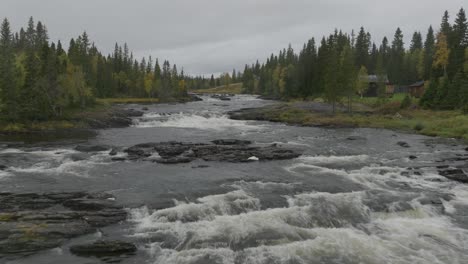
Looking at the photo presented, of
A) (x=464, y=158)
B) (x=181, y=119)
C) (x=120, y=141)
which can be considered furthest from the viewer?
(x=181, y=119)

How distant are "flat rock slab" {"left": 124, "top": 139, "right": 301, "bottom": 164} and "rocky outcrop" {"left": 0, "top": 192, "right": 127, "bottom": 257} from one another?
13.8m

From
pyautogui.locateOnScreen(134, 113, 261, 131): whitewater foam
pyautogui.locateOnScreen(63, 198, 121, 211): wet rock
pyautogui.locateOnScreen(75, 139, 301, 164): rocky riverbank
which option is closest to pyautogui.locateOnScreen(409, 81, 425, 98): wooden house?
pyautogui.locateOnScreen(134, 113, 261, 131): whitewater foam

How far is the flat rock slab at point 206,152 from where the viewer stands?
129 feet

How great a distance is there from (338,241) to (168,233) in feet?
27.4

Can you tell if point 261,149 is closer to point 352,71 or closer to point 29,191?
point 29,191

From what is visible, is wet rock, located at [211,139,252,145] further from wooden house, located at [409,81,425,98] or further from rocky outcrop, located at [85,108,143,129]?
wooden house, located at [409,81,425,98]

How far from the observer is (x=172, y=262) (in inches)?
666

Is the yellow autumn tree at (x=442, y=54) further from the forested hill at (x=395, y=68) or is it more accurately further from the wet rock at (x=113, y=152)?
the wet rock at (x=113, y=152)

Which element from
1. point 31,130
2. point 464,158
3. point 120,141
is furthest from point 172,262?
point 31,130

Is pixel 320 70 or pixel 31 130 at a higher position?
pixel 320 70

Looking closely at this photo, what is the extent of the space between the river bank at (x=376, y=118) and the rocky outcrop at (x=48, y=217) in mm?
47915

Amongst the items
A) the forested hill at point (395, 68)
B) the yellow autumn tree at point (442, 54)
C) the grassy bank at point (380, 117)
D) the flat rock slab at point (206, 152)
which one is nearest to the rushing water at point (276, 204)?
the flat rock slab at point (206, 152)

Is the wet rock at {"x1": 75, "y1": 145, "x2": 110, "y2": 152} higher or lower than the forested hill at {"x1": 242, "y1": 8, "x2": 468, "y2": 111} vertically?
lower

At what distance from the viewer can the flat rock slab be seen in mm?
39347
